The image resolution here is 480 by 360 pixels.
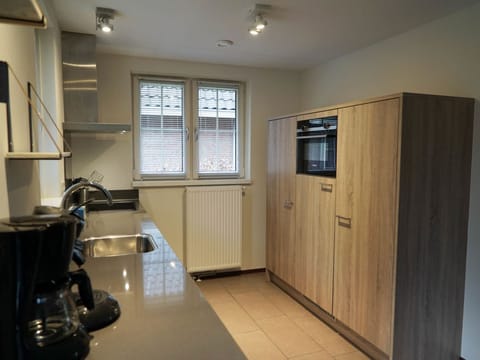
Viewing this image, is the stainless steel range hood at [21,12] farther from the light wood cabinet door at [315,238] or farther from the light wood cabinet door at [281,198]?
the light wood cabinet door at [281,198]

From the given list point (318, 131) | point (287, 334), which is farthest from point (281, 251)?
point (318, 131)

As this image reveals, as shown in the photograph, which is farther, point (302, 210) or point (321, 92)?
point (321, 92)

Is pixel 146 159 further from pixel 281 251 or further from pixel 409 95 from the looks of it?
pixel 409 95

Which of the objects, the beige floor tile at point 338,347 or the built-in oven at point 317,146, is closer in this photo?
the beige floor tile at point 338,347

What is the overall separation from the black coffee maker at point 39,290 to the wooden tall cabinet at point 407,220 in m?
1.95

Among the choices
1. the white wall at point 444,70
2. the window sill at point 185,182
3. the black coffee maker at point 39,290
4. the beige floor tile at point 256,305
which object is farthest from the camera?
the window sill at point 185,182

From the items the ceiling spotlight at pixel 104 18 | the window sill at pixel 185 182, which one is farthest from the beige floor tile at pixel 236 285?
the ceiling spotlight at pixel 104 18

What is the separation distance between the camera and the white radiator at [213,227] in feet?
12.8

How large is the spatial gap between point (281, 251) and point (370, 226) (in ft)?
4.55

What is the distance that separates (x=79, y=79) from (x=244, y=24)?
4.79 feet

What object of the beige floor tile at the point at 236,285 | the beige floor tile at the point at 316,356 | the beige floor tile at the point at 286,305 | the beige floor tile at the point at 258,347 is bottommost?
the beige floor tile at the point at 316,356

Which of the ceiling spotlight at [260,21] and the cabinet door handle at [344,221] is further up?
the ceiling spotlight at [260,21]

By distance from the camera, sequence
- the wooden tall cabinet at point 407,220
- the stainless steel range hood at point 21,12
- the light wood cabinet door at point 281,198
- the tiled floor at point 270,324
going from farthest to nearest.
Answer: the light wood cabinet door at point 281,198 < the tiled floor at point 270,324 < the wooden tall cabinet at point 407,220 < the stainless steel range hood at point 21,12

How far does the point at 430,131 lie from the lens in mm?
2254
